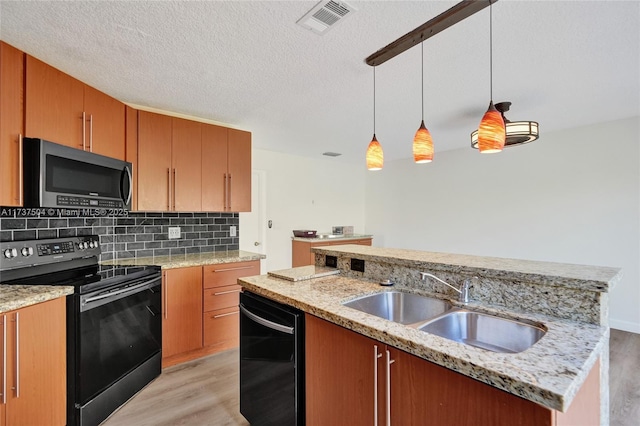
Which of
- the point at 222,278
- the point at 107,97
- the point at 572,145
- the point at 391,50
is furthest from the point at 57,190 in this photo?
the point at 572,145

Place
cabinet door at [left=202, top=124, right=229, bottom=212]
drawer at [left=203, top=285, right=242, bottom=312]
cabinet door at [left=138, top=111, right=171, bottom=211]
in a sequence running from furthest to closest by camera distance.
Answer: cabinet door at [left=202, top=124, right=229, bottom=212]
drawer at [left=203, top=285, right=242, bottom=312]
cabinet door at [left=138, top=111, right=171, bottom=211]

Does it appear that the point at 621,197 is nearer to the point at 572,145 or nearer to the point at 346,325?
the point at 572,145

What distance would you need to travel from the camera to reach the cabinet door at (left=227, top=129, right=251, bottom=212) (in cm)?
326

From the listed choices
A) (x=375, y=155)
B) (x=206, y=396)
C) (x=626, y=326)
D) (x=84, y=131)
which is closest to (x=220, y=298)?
(x=206, y=396)

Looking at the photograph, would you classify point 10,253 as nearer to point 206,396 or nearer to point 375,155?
point 206,396

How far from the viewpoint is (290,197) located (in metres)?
5.09

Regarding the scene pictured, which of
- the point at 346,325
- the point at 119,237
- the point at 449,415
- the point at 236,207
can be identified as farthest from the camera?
the point at 236,207

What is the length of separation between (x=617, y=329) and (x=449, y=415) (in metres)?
4.03

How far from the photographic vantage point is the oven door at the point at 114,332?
1857mm

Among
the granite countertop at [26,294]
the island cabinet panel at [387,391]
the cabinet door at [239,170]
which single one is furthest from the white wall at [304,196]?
the island cabinet panel at [387,391]

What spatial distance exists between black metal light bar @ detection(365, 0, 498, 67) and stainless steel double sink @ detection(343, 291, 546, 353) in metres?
1.44

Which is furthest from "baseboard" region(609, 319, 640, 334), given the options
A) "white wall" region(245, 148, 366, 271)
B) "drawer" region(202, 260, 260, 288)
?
"drawer" region(202, 260, 260, 288)

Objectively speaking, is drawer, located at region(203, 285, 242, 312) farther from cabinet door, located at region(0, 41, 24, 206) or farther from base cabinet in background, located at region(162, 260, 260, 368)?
cabinet door, located at region(0, 41, 24, 206)

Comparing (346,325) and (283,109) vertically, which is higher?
(283,109)
